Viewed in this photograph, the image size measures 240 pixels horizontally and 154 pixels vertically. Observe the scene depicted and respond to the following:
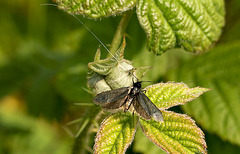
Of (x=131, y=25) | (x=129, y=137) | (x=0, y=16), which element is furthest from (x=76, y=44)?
(x=129, y=137)

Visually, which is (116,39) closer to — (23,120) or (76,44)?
(76,44)

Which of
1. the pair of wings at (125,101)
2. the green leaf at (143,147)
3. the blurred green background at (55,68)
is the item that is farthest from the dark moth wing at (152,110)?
the green leaf at (143,147)

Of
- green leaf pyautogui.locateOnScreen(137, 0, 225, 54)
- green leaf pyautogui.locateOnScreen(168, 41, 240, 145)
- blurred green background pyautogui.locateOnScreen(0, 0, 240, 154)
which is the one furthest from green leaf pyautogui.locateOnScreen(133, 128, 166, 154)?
green leaf pyautogui.locateOnScreen(137, 0, 225, 54)

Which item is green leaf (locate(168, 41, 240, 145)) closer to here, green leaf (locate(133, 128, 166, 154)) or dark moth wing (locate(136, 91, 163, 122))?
green leaf (locate(133, 128, 166, 154))

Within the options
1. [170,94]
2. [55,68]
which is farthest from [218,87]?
[55,68]

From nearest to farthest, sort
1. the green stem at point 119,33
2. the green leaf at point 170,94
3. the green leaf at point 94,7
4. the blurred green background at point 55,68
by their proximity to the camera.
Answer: the green leaf at point 170,94 < the green leaf at point 94,7 < the green stem at point 119,33 < the blurred green background at point 55,68

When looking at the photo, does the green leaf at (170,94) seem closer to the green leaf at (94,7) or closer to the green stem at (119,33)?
the green stem at (119,33)

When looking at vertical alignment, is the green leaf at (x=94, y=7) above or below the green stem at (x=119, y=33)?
above
